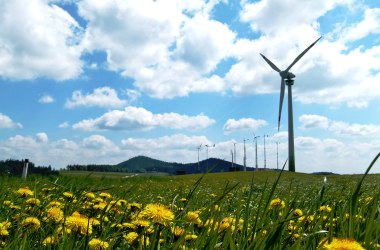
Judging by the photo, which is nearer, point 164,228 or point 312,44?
point 164,228

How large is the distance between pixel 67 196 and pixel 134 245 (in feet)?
9.60

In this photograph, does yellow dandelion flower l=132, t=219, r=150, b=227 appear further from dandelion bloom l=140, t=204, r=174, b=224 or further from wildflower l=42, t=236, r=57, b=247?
wildflower l=42, t=236, r=57, b=247

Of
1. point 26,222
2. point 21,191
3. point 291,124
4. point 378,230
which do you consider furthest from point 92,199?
point 291,124

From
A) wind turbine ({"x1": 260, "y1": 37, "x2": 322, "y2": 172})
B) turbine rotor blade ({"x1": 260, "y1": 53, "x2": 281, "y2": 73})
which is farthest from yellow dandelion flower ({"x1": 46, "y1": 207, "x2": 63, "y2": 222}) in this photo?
turbine rotor blade ({"x1": 260, "y1": 53, "x2": 281, "y2": 73})

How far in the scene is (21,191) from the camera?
5848 mm

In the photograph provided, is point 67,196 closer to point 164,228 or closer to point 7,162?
point 164,228

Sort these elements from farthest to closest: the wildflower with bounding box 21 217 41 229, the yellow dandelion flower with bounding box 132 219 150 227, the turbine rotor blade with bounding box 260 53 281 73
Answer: the turbine rotor blade with bounding box 260 53 281 73 < the wildflower with bounding box 21 217 41 229 < the yellow dandelion flower with bounding box 132 219 150 227

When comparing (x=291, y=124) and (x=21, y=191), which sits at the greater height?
(x=291, y=124)

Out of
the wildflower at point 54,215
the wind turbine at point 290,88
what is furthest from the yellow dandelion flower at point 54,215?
the wind turbine at point 290,88

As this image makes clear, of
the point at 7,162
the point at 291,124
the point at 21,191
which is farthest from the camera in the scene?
the point at 7,162

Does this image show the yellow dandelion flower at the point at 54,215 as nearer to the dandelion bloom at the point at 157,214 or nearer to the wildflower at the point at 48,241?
the wildflower at the point at 48,241

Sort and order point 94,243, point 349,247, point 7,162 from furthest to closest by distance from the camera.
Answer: point 7,162
point 94,243
point 349,247

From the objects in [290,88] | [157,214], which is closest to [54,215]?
[157,214]

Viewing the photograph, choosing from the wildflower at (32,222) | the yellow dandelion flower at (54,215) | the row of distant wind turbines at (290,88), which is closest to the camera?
the wildflower at (32,222)
